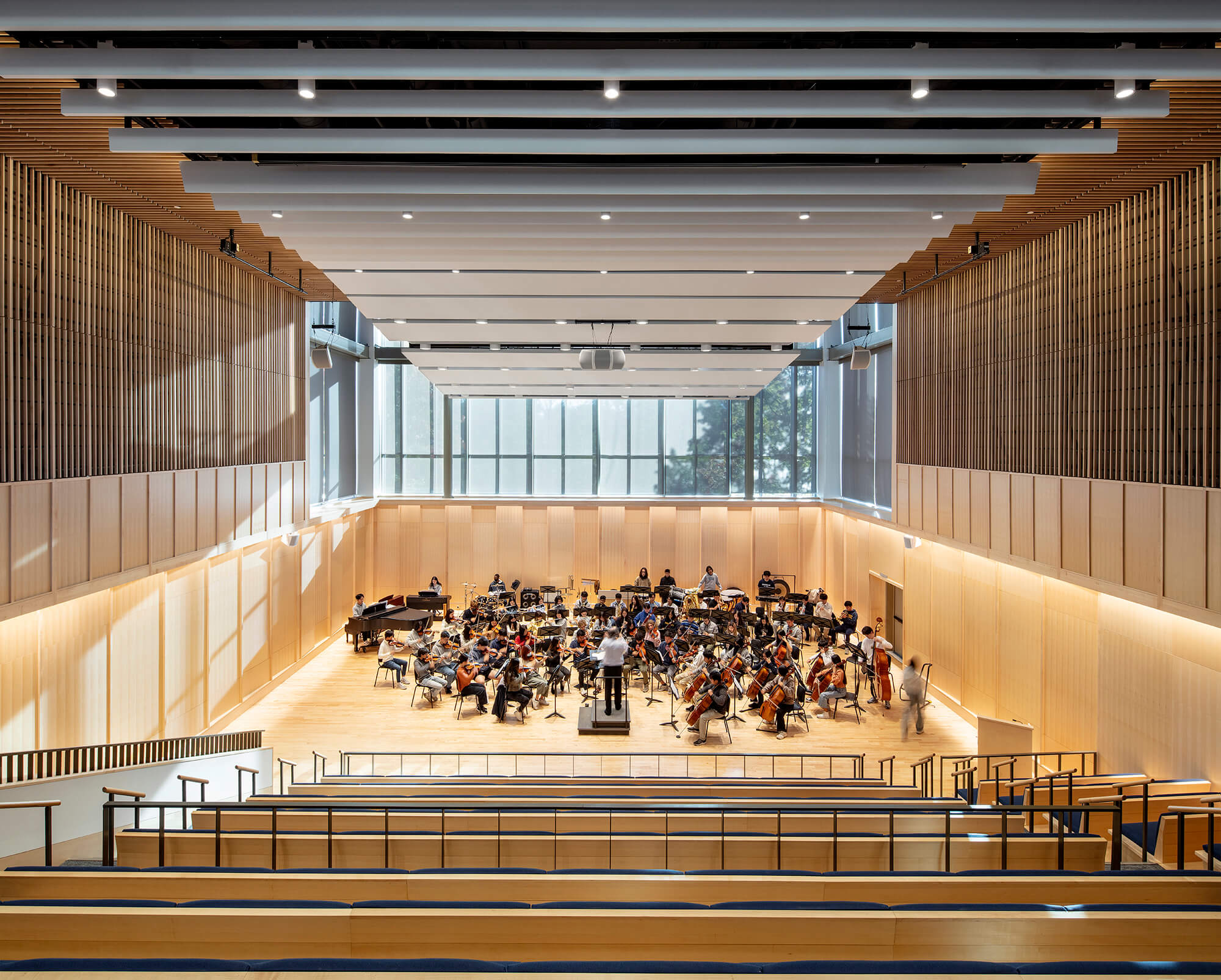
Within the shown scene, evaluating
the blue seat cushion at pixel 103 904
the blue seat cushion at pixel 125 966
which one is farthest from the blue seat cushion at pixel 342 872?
the blue seat cushion at pixel 125 966

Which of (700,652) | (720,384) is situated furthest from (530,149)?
(720,384)

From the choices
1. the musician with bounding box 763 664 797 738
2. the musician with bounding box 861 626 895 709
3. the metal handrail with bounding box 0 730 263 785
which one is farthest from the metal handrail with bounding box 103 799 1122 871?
the musician with bounding box 861 626 895 709

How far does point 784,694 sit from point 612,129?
29.9 ft

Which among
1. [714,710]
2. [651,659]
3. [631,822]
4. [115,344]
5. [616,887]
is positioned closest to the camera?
[616,887]

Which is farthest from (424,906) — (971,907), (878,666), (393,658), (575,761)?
(393,658)

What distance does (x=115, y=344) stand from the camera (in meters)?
8.95

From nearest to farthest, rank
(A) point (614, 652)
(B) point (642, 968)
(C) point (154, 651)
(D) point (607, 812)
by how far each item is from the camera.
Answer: (B) point (642, 968), (D) point (607, 812), (C) point (154, 651), (A) point (614, 652)

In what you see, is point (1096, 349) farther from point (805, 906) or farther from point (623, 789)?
point (805, 906)

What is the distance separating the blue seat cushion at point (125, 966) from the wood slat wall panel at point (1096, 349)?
8.42 m

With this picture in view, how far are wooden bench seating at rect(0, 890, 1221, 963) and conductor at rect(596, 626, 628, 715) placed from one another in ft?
28.1

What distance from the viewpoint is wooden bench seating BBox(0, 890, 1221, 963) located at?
3.19 meters

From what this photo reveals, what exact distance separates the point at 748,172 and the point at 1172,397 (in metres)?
5.14

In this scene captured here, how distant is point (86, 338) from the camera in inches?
331

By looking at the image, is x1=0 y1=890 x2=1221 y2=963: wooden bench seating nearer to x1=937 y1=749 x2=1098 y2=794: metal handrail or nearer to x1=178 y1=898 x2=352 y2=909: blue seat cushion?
x1=178 y1=898 x2=352 y2=909: blue seat cushion
